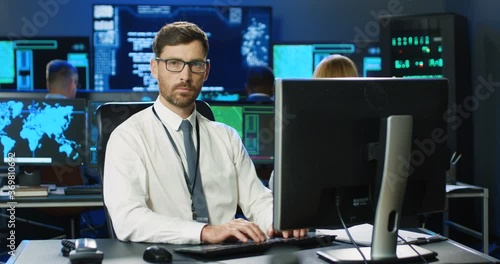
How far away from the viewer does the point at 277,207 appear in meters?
2.09

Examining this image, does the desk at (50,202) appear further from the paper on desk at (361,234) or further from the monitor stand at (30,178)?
the paper on desk at (361,234)

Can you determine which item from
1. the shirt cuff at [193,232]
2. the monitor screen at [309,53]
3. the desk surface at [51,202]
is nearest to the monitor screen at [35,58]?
the monitor screen at [309,53]

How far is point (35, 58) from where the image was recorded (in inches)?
302

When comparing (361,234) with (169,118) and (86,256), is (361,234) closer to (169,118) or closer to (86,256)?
(169,118)

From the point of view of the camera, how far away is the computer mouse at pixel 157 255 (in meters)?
2.16

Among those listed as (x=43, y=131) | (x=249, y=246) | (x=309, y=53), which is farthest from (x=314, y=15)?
(x=249, y=246)

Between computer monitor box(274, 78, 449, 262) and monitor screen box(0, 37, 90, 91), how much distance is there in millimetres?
5822

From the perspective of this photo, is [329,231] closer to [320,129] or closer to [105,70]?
[320,129]

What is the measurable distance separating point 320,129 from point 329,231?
2.14 ft

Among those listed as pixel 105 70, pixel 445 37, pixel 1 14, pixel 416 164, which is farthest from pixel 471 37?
pixel 416 164

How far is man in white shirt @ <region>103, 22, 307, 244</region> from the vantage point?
2.57 metres

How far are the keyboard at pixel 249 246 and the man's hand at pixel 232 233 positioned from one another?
0.02 meters

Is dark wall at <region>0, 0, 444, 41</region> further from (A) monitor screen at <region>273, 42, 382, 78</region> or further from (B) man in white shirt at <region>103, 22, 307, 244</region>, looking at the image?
(B) man in white shirt at <region>103, 22, 307, 244</region>

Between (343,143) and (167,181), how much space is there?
0.78 m
